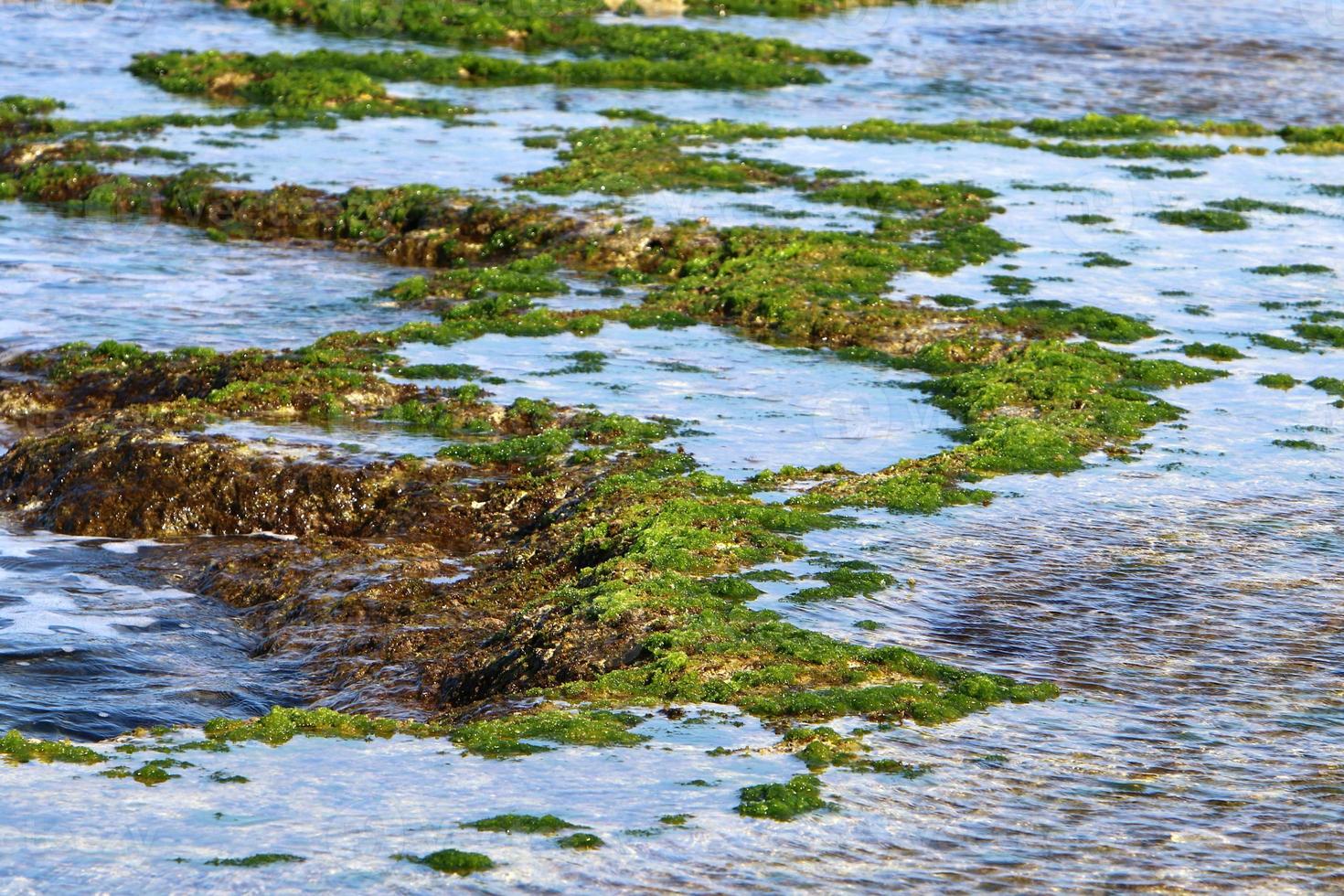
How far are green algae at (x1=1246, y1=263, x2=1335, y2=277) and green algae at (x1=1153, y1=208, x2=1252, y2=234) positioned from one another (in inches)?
95.7

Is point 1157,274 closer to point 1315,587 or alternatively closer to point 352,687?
point 1315,587

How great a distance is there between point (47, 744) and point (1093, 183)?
23.6 meters

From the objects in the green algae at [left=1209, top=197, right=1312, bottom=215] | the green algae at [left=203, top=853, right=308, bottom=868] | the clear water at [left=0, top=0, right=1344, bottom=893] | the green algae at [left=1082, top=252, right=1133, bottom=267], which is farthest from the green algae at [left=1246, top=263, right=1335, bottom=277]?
the green algae at [left=203, top=853, right=308, bottom=868]

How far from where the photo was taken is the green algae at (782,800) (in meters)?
9.52

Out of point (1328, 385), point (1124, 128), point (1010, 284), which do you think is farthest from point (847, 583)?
point (1124, 128)

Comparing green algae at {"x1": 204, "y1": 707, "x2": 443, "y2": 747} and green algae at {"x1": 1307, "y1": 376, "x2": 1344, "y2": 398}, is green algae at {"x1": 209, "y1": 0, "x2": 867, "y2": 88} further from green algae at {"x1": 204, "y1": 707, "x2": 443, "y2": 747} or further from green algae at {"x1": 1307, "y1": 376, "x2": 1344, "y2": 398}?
green algae at {"x1": 204, "y1": 707, "x2": 443, "y2": 747}

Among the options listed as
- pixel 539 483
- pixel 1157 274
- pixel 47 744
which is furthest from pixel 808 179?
pixel 47 744

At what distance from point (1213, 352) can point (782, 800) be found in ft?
42.4

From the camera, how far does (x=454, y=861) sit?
8.79 m

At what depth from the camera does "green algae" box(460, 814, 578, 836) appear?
9.23 metres

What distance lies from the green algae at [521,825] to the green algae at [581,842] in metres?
0.12

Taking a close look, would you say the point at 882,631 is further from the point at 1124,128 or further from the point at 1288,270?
the point at 1124,128

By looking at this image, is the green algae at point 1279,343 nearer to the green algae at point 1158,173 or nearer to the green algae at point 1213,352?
the green algae at point 1213,352

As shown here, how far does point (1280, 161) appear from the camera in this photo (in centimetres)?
3212
